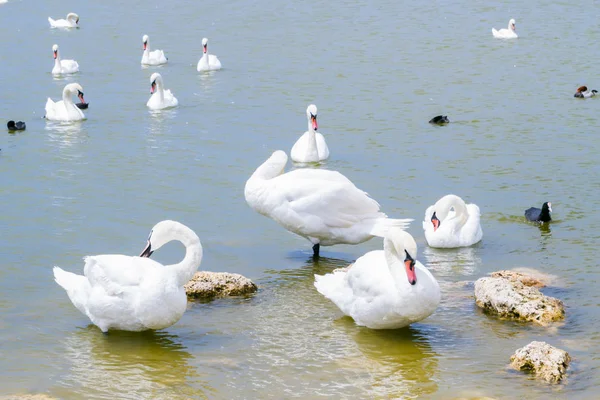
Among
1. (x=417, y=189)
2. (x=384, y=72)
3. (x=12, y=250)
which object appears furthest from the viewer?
(x=384, y=72)

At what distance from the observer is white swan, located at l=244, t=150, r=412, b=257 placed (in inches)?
483

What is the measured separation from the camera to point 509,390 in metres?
8.74

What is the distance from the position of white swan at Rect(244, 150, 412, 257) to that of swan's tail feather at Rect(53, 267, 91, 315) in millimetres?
2770

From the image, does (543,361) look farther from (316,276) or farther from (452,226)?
(452,226)

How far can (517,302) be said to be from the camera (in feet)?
34.2

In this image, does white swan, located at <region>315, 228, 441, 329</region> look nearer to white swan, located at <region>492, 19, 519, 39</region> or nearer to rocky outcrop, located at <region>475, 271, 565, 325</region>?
rocky outcrop, located at <region>475, 271, 565, 325</region>

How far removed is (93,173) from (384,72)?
1066 cm

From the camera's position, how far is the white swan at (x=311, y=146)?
18.6 meters

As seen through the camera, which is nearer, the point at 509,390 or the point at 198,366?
the point at 509,390

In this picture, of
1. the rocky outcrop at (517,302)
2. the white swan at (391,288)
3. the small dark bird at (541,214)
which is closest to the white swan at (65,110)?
the small dark bird at (541,214)

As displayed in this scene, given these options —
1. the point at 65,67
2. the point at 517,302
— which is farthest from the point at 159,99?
the point at 517,302

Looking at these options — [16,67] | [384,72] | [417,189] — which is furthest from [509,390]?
[16,67]

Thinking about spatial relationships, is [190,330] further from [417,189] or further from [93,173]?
[93,173]

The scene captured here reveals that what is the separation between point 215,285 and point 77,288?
62.9 inches
